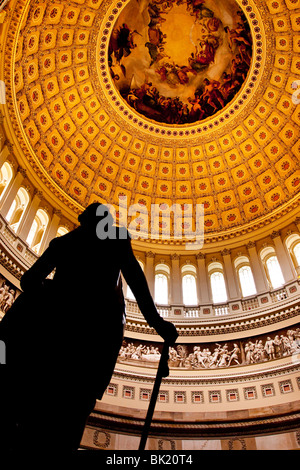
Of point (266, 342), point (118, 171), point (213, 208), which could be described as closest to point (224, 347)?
point (266, 342)

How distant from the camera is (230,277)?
70.2 feet

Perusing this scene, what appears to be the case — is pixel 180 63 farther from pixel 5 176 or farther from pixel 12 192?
pixel 12 192

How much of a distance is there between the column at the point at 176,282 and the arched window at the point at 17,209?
345 inches

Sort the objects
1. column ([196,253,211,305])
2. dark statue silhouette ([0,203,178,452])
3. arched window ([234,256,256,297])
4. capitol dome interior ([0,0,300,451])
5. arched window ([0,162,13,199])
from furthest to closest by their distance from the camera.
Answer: column ([196,253,211,305]) < arched window ([234,256,256,297]) < arched window ([0,162,13,199]) < capitol dome interior ([0,0,300,451]) < dark statue silhouette ([0,203,178,452])

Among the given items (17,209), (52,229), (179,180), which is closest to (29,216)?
(17,209)

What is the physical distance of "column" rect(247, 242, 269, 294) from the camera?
1997cm

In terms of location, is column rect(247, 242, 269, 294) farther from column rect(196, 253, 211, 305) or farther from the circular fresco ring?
the circular fresco ring

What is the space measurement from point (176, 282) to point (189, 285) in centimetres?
84

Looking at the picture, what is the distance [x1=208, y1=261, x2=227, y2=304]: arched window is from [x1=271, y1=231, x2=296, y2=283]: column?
10.6ft

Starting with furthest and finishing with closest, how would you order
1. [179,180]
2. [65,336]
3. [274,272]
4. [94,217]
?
[179,180] < [274,272] < [94,217] < [65,336]

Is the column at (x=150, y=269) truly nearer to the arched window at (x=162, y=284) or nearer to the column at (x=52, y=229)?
the arched window at (x=162, y=284)

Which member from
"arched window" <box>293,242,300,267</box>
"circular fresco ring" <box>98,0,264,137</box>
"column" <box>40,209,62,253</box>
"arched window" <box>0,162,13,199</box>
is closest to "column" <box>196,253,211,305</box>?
"arched window" <box>293,242,300,267</box>

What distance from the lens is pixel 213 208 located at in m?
25.9
